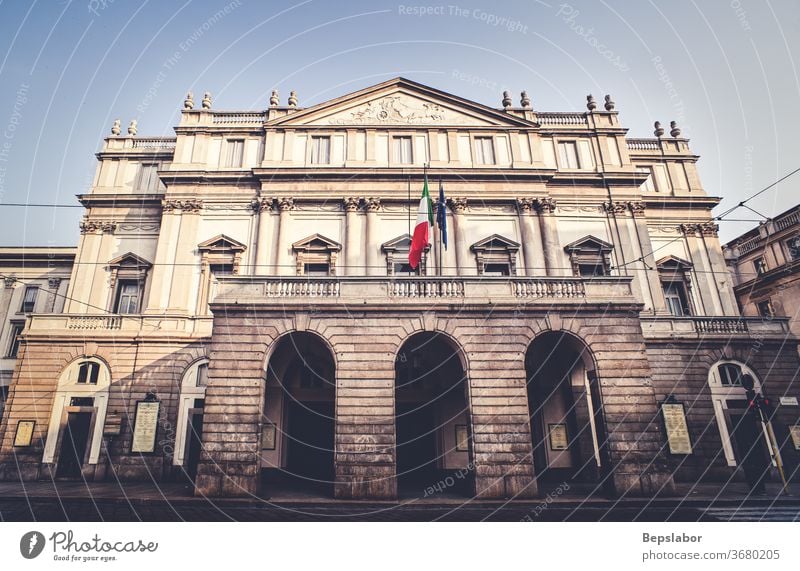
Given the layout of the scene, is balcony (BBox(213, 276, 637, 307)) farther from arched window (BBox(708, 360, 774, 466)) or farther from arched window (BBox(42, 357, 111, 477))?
arched window (BBox(42, 357, 111, 477))

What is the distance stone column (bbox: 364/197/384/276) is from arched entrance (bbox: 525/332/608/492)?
29.2ft

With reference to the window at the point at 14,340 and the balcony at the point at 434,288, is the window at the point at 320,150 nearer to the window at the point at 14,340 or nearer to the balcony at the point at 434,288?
the balcony at the point at 434,288

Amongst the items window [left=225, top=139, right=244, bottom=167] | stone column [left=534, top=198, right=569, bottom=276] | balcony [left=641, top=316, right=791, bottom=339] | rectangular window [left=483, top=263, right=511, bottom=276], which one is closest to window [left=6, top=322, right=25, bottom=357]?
window [left=225, top=139, right=244, bottom=167]

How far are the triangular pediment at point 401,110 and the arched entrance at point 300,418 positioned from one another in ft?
48.1

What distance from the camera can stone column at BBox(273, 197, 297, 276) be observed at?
2395 centimetres

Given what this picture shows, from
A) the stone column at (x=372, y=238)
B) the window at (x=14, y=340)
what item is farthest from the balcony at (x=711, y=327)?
the window at (x=14, y=340)

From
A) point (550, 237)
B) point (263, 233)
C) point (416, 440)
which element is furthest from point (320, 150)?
point (416, 440)

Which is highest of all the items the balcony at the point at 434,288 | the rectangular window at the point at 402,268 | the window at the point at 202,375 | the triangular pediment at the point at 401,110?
the triangular pediment at the point at 401,110

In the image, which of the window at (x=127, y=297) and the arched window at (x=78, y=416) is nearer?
the arched window at (x=78, y=416)

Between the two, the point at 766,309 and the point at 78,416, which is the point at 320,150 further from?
the point at 766,309

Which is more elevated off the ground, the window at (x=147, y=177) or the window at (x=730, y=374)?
the window at (x=147, y=177)

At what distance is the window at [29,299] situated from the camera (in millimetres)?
30062
